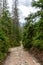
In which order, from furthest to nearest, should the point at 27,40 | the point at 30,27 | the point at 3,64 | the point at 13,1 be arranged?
the point at 13,1
the point at 27,40
the point at 30,27
the point at 3,64

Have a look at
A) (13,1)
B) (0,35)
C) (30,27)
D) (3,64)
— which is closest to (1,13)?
(13,1)

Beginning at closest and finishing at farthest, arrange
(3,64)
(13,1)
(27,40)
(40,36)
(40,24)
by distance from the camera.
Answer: (3,64) → (40,24) → (40,36) → (27,40) → (13,1)

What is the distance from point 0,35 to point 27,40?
983 cm

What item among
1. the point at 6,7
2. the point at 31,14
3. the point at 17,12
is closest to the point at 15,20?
the point at 17,12

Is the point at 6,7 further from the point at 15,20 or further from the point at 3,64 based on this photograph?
the point at 3,64

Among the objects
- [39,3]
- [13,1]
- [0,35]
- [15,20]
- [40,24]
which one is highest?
[39,3]

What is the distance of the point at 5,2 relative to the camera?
56.3 meters

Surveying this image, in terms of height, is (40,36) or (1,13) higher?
(40,36)

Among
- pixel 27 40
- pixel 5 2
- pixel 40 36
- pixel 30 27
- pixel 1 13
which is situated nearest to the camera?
pixel 40 36

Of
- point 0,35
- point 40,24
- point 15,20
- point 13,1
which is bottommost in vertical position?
point 15,20

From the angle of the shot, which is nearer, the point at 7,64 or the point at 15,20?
the point at 7,64

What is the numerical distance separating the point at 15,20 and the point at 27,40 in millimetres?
31102

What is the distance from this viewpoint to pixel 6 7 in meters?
56.7

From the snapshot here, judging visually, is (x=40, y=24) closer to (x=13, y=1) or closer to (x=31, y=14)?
(x=31, y=14)
